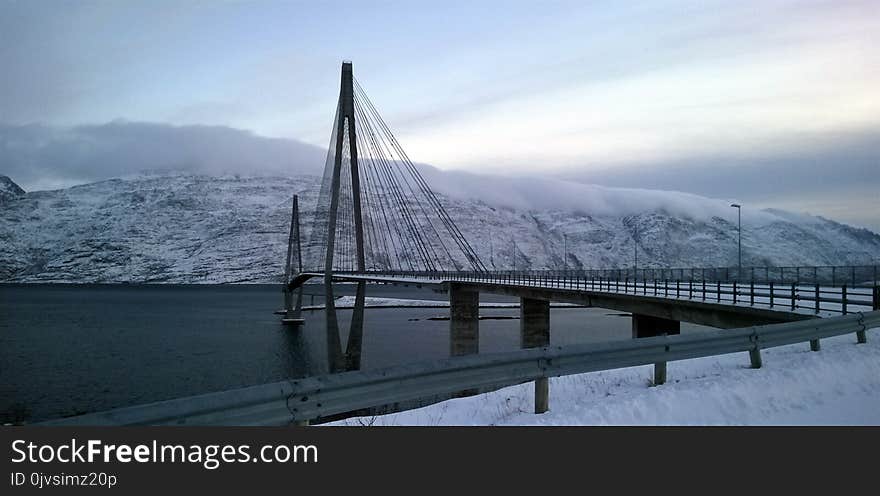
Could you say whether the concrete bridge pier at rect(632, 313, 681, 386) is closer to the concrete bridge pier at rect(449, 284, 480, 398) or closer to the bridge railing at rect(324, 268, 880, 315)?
the bridge railing at rect(324, 268, 880, 315)

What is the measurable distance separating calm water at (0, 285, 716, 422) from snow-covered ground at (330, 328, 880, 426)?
29.7 meters

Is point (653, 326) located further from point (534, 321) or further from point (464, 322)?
point (464, 322)

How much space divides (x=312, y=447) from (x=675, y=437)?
3.88 meters

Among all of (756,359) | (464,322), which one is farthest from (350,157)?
(756,359)

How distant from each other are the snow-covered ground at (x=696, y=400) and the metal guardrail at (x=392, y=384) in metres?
0.51

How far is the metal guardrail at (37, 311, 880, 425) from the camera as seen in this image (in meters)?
5.33

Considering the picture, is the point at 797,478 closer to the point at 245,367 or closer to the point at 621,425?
the point at 621,425

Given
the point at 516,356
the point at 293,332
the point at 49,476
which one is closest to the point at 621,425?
the point at 516,356

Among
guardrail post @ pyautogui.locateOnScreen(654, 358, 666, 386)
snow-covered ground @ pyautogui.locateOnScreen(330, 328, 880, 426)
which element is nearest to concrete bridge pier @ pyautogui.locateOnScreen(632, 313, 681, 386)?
snow-covered ground @ pyautogui.locateOnScreen(330, 328, 880, 426)

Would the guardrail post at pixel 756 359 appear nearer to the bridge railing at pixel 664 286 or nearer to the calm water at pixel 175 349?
the bridge railing at pixel 664 286

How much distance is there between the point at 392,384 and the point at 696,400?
4502 millimetres

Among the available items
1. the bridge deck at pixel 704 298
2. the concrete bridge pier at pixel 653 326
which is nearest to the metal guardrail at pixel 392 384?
the bridge deck at pixel 704 298

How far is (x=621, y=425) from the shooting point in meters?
7.64

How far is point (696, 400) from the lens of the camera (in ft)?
28.8
